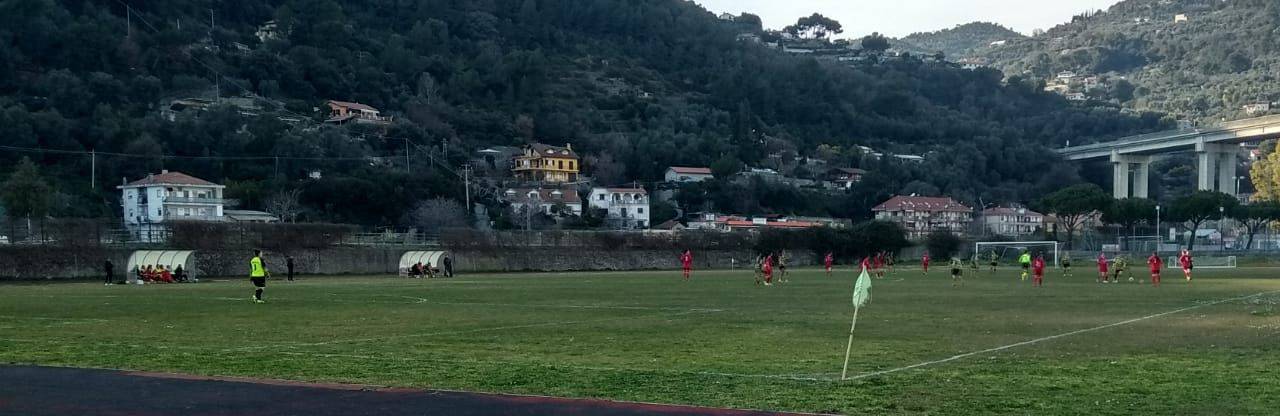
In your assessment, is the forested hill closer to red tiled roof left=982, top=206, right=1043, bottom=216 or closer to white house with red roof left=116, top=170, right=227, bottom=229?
white house with red roof left=116, top=170, right=227, bottom=229

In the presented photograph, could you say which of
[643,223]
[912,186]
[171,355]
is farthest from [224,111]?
[171,355]

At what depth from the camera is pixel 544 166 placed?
156 meters

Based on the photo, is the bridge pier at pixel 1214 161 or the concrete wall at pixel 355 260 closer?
the concrete wall at pixel 355 260

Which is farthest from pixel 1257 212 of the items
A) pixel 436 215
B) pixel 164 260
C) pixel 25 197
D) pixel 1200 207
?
pixel 25 197

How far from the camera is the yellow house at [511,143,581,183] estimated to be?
155000 millimetres

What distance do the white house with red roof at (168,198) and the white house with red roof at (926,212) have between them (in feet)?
259

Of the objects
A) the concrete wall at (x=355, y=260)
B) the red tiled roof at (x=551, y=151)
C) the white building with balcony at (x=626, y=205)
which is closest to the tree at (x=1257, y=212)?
the concrete wall at (x=355, y=260)

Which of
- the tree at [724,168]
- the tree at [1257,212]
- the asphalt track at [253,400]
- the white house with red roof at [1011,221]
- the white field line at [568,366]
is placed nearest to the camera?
the asphalt track at [253,400]

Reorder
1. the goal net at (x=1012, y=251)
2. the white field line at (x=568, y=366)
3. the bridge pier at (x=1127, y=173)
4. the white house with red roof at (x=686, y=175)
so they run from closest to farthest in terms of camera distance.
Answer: the white field line at (x=568, y=366), the goal net at (x=1012, y=251), the white house with red roof at (x=686, y=175), the bridge pier at (x=1127, y=173)

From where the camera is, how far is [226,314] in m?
26.6

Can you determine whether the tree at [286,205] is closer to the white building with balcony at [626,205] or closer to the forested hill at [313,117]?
the forested hill at [313,117]

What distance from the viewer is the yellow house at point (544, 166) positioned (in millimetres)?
155000

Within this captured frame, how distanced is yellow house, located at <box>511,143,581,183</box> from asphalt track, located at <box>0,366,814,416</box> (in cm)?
13866

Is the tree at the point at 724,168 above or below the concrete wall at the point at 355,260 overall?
above
